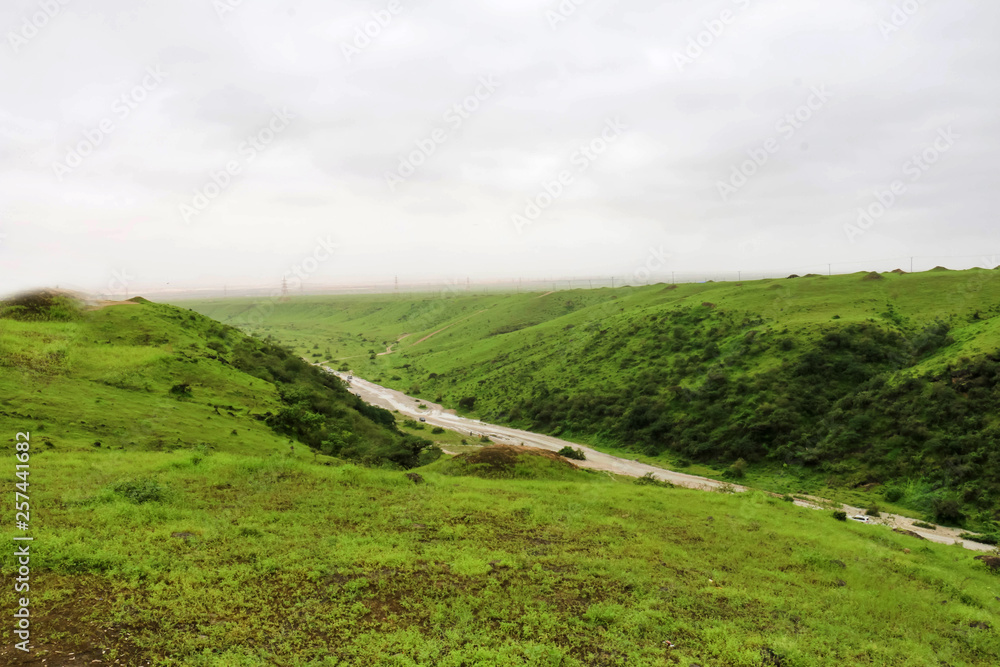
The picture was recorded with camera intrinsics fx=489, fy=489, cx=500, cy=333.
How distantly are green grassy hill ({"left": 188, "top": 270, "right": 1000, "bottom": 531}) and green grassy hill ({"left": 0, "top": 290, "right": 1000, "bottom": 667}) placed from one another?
33018mm

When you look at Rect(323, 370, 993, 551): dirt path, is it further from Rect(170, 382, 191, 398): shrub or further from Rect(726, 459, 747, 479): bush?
Rect(170, 382, 191, 398): shrub

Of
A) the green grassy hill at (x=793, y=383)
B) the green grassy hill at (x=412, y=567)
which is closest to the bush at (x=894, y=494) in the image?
the green grassy hill at (x=793, y=383)

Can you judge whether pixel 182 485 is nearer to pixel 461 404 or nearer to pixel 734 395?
pixel 734 395

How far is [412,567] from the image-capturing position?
14.6 m

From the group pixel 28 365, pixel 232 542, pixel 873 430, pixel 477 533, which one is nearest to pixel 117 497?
pixel 232 542

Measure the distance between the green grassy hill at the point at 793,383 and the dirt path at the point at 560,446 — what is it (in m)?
3.38

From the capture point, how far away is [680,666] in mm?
10922

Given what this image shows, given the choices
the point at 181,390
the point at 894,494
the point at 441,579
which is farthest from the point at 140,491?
the point at 894,494

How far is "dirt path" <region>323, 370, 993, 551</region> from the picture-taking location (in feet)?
139

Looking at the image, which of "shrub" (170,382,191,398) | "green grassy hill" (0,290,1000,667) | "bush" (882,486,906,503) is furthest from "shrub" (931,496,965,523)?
"shrub" (170,382,191,398)

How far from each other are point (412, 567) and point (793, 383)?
66.3 meters

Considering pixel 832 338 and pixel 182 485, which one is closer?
pixel 182 485

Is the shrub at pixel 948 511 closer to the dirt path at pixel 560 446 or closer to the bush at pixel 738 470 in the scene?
the dirt path at pixel 560 446

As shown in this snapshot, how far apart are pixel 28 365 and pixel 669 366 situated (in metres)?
76.0
